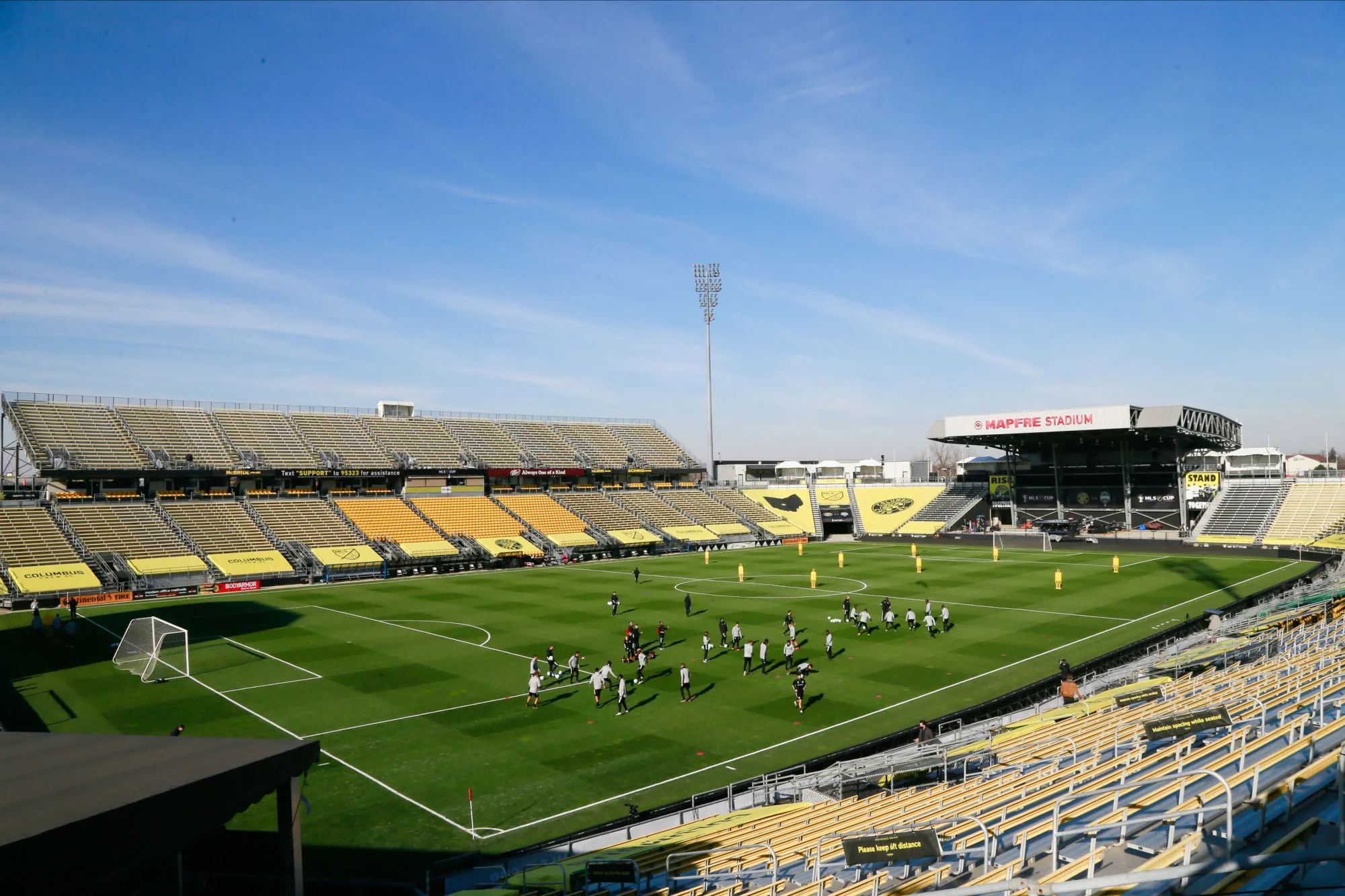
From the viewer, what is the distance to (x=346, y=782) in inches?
800

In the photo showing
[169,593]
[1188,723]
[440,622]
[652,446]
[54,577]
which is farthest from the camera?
[652,446]

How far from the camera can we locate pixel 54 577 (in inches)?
1932

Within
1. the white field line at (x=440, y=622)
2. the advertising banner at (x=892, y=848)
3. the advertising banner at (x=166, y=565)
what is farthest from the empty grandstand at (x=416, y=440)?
the advertising banner at (x=892, y=848)

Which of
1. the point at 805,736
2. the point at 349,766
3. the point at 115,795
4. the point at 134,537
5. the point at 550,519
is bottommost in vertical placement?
the point at 805,736

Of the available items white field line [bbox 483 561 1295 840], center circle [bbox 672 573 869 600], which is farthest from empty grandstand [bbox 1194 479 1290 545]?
center circle [bbox 672 573 869 600]

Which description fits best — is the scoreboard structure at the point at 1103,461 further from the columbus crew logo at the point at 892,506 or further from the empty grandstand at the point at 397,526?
the empty grandstand at the point at 397,526

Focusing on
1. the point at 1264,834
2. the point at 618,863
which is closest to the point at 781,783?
the point at 618,863

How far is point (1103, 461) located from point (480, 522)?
5850 cm

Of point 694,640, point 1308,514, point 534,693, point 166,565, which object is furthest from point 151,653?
point 1308,514

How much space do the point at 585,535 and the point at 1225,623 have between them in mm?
48813

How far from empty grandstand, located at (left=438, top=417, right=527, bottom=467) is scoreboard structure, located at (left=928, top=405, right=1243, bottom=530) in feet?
131

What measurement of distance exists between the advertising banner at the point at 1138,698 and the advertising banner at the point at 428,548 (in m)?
51.0

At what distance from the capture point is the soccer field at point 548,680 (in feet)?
65.4

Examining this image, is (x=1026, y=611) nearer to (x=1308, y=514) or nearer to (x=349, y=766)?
(x=349, y=766)
